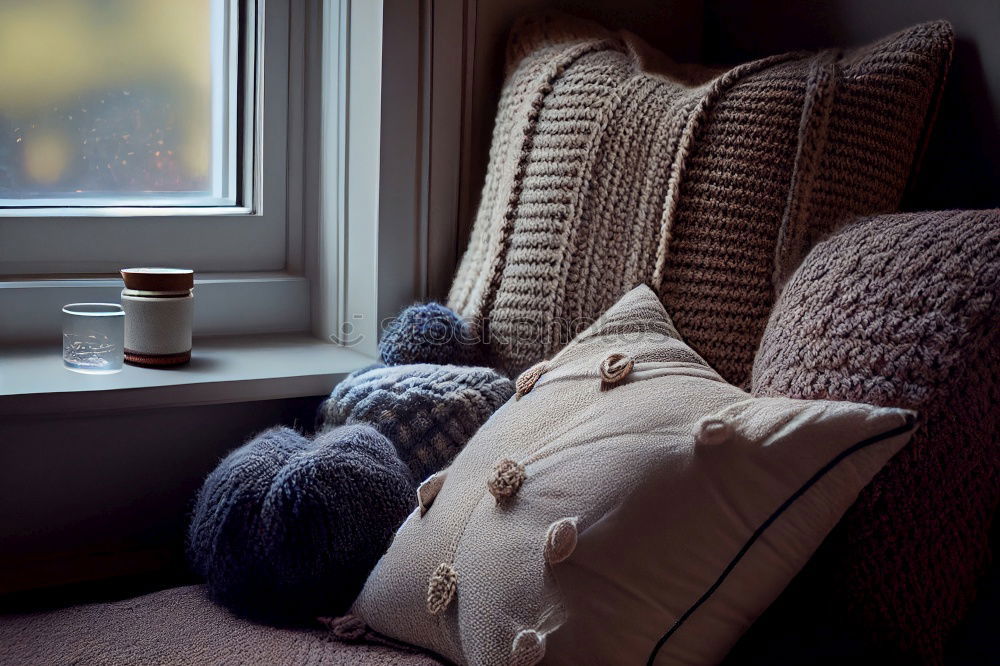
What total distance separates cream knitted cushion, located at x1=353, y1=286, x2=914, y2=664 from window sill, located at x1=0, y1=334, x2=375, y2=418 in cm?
47

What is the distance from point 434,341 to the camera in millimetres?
1140

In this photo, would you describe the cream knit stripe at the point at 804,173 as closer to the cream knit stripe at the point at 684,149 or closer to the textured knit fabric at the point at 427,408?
the cream knit stripe at the point at 684,149

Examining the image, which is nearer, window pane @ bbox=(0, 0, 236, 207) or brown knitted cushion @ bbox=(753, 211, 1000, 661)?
brown knitted cushion @ bbox=(753, 211, 1000, 661)

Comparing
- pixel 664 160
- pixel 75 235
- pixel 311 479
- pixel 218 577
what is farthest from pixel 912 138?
pixel 75 235

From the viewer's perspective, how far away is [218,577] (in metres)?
0.90

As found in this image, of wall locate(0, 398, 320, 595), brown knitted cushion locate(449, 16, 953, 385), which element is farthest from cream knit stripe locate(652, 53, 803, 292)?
wall locate(0, 398, 320, 595)

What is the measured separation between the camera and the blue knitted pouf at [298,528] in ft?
2.87

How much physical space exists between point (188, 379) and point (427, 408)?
1.02ft

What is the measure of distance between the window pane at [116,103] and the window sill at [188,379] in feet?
0.76

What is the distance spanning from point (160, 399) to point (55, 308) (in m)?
0.26

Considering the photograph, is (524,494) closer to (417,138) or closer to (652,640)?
(652,640)

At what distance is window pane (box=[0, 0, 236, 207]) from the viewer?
1.21 meters

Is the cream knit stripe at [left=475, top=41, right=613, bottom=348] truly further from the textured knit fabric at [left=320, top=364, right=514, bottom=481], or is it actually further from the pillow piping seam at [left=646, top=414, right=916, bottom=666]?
the pillow piping seam at [left=646, top=414, right=916, bottom=666]

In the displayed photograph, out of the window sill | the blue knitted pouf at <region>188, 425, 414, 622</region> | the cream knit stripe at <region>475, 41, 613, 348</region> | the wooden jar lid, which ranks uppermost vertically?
the cream knit stripe at <region>475, 41, 613, 348</region>
